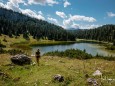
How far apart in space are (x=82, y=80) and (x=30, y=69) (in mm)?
7667

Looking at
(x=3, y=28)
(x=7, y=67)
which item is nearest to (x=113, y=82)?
(x=7, y=67)

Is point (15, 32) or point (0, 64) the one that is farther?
point (15, 32)

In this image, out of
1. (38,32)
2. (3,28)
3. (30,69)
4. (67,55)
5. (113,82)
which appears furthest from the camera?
(38,32)

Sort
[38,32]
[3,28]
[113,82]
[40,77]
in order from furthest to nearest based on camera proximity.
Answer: [38,32], [3,28], [40,77], [113,82]

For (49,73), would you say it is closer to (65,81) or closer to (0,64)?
(65,81)

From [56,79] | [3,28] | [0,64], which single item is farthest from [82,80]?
[3,28]

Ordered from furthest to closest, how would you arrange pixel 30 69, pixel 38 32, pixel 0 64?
pixel 38 32 → pixel 0 64 → pixel 30 69

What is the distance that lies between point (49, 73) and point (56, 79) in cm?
285

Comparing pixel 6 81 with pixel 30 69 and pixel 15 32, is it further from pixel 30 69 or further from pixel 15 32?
pixel 15 32

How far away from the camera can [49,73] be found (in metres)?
23.2

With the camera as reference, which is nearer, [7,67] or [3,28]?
[7,67]

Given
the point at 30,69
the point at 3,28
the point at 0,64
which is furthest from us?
the point at 3,28

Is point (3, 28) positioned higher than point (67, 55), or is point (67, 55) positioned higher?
point (3, 28)

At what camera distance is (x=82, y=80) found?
66.1 feet
